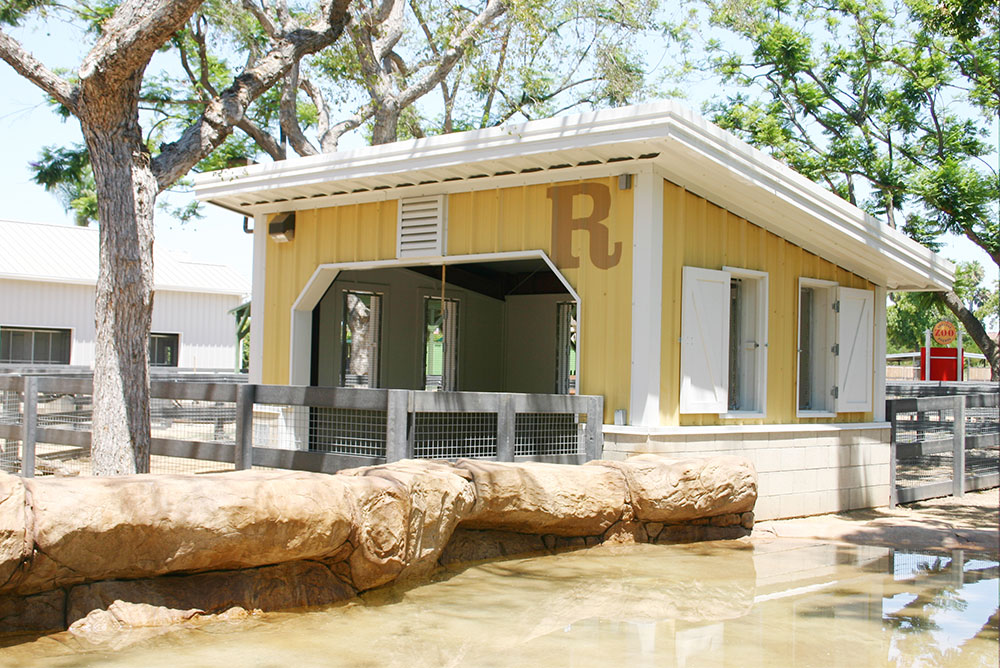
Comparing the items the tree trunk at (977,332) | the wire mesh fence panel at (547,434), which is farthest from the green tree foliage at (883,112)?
the wire mesh fence panel at (547,434)

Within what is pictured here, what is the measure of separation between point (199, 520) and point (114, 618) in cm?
62

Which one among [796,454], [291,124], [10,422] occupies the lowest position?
[796,454]

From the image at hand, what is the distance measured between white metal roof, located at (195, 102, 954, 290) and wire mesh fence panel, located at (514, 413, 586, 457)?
215 cm

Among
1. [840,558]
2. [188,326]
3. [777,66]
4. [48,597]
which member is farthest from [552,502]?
[188,326]

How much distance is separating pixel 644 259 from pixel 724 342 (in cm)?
122

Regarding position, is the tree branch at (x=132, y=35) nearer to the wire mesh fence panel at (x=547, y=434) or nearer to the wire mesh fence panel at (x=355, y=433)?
the wire mesh fence panel at (x=355, y=433)

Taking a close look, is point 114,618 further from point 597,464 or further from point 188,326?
point 188,326

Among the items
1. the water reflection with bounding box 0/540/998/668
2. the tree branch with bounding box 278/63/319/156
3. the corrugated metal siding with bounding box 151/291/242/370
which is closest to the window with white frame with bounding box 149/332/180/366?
the corrugated metal siding with bounding box 151/291/242/370

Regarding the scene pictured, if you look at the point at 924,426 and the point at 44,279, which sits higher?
the point at 44,279

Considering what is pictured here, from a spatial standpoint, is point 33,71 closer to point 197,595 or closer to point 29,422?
point 29,422

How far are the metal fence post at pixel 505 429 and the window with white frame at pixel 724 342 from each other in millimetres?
1567

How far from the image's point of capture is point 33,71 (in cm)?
737

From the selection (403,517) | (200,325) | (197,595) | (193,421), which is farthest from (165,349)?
(197,595)

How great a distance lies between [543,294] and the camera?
13445 millimetres
